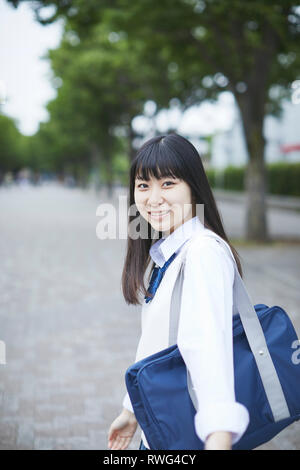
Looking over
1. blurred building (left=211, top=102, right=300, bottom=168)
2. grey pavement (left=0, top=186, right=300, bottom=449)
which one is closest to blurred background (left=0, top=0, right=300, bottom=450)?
grey pavement (left=0, top=186, right=300, bottom=449)

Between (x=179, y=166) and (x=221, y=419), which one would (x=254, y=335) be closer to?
(x=221, y=419)

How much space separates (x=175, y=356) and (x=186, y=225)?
0.38 m

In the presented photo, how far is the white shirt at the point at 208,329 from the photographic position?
1246 millimetres

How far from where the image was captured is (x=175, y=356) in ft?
4.48

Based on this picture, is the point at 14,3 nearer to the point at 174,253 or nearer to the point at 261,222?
the point at 174,253

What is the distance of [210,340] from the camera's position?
1.27 meters

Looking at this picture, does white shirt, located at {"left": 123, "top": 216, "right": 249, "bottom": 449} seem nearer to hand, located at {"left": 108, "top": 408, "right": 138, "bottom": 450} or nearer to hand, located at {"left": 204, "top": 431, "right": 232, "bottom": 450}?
Answer: hand, located at {"left": 204, "top": 431, "right": 232, "bottom": 450}

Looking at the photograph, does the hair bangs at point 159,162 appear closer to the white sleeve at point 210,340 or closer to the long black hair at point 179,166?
the long black hair at point 179,166

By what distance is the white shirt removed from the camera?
1.25 m

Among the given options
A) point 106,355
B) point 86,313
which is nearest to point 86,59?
point 86,313

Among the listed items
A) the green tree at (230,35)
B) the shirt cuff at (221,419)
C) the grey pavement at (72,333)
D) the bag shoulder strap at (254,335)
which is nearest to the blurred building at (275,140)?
the green tree at (230,35)

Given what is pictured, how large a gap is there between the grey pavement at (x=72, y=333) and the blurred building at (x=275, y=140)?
22.9m

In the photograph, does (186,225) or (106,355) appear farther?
(106,355)

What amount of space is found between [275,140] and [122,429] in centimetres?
4580
